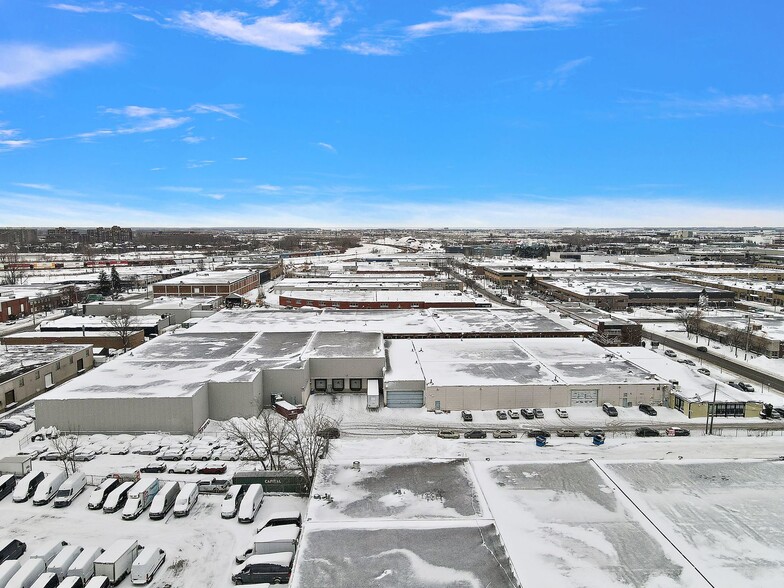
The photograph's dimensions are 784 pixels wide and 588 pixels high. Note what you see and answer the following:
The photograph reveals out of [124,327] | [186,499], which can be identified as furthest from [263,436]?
[124,327]

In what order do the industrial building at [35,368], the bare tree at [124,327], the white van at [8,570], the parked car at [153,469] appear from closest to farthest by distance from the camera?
the white van at [8,570] < the parked car at [153,469] < the industrial building at [35,368] < the bare tree at [124,327]

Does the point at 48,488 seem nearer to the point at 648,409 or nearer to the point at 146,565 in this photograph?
the point at 146,565

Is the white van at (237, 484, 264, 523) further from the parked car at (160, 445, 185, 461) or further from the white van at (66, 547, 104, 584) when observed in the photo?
the parked car at (160, 445, 185, 461)

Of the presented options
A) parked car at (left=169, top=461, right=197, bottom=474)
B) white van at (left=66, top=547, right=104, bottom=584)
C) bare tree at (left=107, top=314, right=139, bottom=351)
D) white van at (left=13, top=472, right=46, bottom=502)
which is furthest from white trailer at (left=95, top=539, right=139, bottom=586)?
bare tree at (left=107, top=314, right=139, bottom=351)

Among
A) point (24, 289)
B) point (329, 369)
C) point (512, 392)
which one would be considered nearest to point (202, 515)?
point (329, 369)

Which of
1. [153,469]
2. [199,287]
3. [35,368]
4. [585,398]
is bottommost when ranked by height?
[153,469]

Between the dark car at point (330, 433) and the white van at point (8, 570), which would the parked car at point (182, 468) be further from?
the white van at point (8, 570)

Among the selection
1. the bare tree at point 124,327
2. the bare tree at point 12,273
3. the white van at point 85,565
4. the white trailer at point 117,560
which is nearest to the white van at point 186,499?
the white trailer at point 117,560
